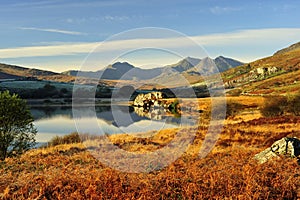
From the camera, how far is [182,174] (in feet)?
39.8

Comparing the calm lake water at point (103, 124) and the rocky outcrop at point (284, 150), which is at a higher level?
the rocky outcrop at point (284, 150)

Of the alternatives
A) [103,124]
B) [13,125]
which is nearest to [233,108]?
[103,124]

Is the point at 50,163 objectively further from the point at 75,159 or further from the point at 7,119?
the point at 7,119

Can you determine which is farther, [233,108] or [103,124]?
[233,108]

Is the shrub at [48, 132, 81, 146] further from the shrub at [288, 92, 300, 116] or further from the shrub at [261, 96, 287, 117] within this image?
the shrub at [288, 92, 300, 116]

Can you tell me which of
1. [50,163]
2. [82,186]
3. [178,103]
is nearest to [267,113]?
[178,103]

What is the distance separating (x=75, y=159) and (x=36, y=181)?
6.20m

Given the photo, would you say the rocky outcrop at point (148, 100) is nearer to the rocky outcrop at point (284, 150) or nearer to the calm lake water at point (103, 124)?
the calm lake water at point (103, 124)

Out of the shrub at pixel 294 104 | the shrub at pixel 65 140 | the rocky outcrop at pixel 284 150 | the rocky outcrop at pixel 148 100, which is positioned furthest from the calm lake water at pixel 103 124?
the rocky outcrop at pixel 284 150

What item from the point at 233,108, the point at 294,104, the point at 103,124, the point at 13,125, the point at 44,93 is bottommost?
the point at 103,124

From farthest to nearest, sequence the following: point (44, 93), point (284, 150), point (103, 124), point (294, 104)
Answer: point (44, 93)
point (294, 104)
point (103, 124)
point (284, 150)

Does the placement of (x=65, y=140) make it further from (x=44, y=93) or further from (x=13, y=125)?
(x=44, y=93)

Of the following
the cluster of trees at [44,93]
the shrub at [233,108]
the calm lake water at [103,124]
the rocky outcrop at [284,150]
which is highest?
the cluster of trees at [44,93]

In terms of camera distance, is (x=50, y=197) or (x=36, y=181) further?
(x=36, y=181)
